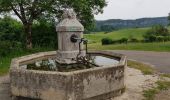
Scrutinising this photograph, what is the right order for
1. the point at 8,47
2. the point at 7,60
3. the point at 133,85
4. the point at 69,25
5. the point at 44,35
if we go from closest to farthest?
the point at 69,25
the point at 133,85
the point at 7,60
the point at 8,47
the point at 44,35

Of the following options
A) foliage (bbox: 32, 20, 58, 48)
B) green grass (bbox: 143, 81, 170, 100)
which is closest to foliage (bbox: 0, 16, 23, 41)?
foliage (bbox: 32, 20, 58, 48)

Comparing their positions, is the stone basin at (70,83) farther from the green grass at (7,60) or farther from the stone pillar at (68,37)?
the green grass at (7,60)

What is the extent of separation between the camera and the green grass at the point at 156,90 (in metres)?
10.1

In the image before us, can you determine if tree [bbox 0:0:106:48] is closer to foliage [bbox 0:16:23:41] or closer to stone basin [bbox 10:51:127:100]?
foliage [bbox 0:16:23:41]

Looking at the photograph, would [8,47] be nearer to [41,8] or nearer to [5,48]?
[5,48]

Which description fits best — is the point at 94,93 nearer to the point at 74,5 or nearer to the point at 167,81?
the point at 167,81

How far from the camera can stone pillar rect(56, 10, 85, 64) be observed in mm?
11125

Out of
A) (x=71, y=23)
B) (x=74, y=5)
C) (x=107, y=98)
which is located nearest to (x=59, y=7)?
(x=74, y=5)

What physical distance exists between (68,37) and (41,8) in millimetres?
11962

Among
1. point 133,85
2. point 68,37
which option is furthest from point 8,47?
point 133,85

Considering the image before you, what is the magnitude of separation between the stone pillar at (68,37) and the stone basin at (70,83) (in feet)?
6.71

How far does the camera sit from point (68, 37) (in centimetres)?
1121

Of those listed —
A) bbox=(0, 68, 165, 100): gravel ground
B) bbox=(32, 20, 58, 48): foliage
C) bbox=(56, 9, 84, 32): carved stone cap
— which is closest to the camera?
bbox=(0, 68, 165, 100): gravel ground

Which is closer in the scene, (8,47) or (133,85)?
(133,85)
